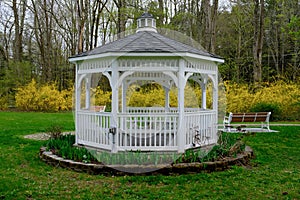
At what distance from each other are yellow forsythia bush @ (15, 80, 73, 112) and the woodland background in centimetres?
61

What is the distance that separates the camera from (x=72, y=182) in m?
5.41

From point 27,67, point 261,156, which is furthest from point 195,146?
point 27,67

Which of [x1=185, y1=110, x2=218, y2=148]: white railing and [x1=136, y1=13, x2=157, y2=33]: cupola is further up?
[x1=136, y1=13, x2=157, y2=33]: cupola

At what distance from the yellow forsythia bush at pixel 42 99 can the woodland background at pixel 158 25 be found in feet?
2.01

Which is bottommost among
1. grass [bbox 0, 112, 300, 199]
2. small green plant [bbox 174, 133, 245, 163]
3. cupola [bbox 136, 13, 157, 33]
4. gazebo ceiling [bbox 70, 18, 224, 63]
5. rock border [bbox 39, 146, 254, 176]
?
grass [bbox 0, 112, 300, 199]

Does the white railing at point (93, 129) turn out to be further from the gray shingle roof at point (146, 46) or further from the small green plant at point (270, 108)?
the small green plant at point (270, 108)

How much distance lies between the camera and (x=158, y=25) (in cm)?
2159

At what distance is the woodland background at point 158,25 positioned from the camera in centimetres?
2244

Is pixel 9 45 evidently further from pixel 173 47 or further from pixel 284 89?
pixel 173 47

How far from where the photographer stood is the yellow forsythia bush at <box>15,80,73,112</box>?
19562 mm

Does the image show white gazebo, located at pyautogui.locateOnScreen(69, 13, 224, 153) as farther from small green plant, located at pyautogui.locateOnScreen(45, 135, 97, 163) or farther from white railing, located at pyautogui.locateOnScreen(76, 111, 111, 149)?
small green plant, located at pyautogui.locateOnScreen(45, 135, 97, 163)

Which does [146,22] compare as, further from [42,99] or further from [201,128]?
[42,99]

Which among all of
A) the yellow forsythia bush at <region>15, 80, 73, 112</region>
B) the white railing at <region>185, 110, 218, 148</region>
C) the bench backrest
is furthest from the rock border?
the yellow forsythia bush at <region>15, 80, 73, 112</region>

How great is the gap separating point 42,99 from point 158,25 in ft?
29.3
